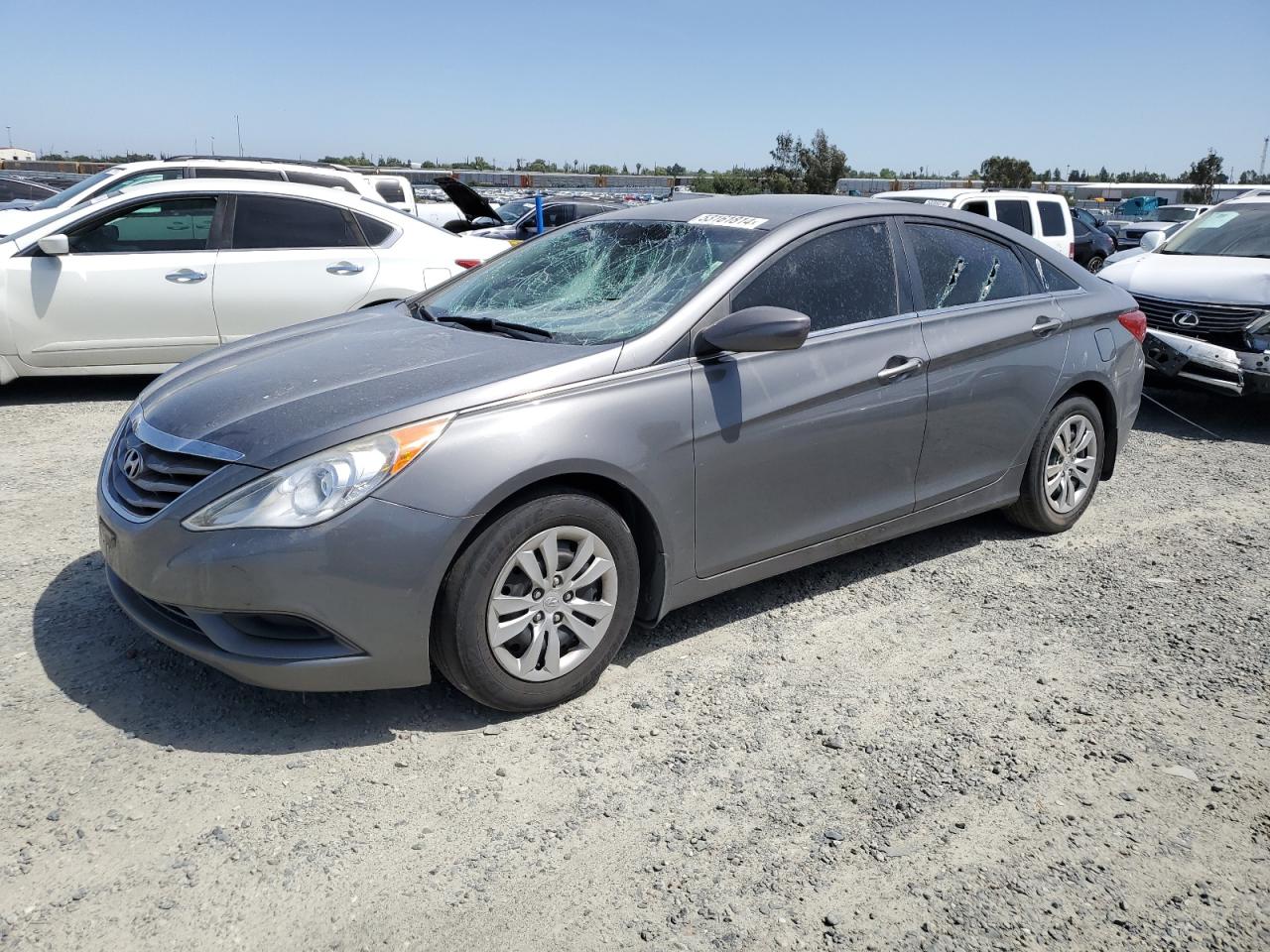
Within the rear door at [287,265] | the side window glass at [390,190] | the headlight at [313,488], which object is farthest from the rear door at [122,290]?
the side window glass at [390,190]

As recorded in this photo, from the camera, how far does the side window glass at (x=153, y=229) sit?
744 centimetres

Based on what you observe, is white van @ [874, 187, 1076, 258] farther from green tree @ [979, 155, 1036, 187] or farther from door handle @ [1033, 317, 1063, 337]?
green tree @ [979, 155, 1036, 187]

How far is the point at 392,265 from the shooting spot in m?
7.99

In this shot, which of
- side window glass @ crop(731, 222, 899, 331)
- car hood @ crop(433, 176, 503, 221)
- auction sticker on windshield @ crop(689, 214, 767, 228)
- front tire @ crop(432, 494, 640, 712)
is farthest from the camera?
car hood @ crop(433, 176, 503, 221)

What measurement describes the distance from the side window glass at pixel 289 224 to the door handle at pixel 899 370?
5.13 m

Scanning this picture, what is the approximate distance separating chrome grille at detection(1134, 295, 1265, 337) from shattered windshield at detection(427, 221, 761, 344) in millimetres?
5079

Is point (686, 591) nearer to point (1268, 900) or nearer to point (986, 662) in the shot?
point (986, 662)

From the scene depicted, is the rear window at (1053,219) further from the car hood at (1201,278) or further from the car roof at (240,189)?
the car roof at (240,189)

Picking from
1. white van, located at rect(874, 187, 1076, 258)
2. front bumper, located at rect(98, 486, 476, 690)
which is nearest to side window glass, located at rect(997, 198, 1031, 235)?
white van, located at rect(874, 187, 1076, 258)

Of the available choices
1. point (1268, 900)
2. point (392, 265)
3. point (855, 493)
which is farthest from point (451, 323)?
point (392, 265)

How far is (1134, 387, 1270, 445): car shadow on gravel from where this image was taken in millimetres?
7703

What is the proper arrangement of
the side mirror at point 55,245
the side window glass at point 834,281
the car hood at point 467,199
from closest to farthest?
the side window glass at point 834,281 < the side mirror at point 55,245 < the car hood at point 467,199

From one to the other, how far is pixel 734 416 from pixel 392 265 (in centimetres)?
503

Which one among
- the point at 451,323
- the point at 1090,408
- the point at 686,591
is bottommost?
the point at 686,591
